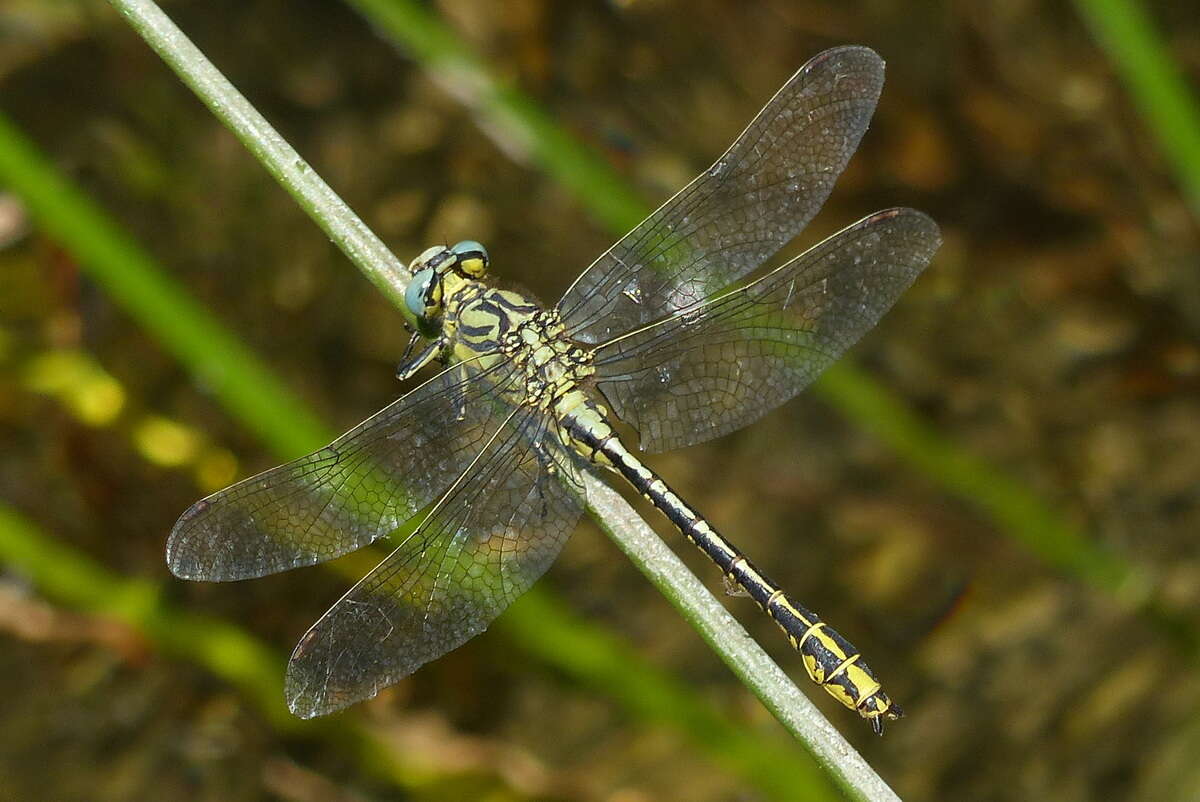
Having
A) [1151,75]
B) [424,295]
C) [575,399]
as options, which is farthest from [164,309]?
[1151,75]

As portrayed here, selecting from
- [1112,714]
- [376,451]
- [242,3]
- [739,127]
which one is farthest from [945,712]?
[242,3]

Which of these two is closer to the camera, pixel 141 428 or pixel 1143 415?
pixel 141 428

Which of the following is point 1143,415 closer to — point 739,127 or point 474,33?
point 739,127

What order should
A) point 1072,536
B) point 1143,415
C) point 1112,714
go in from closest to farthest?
point 1072,536
point 1112,714
point 1143,415

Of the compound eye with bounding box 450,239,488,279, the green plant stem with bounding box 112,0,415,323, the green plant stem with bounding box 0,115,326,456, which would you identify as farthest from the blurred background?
the green plant stem with bounding box 112,0,415,323

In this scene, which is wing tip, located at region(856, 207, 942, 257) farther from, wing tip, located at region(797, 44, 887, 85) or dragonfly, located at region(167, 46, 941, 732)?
wing tip, located at region(797, 44, 887, 85)

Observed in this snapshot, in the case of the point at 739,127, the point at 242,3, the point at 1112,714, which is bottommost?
the point at 1112,714
